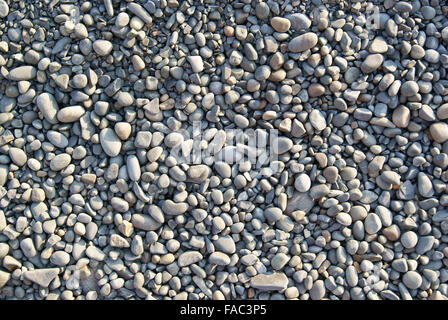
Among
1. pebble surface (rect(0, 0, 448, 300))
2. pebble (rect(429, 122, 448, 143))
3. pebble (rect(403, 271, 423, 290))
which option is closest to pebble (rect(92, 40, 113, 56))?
pebble surface (rect(0, 0, 448, 300))

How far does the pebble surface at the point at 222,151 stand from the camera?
1604mm

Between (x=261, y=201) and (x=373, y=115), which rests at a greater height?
(x=373, y=115)

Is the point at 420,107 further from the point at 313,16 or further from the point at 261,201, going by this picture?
the point at 261,201

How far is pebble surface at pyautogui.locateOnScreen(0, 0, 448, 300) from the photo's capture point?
5.26 feet

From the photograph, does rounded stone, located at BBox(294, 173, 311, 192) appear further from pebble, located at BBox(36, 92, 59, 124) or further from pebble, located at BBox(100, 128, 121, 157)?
pebble, located at BBox(36, 92, 59, 124)

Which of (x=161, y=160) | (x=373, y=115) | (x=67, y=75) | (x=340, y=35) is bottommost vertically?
(x=161, y=160)

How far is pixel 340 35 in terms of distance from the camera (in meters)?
1.67

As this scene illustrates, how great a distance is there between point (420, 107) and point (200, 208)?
91 cm

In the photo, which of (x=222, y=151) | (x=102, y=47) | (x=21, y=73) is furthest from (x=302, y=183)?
(x=21, y=73)

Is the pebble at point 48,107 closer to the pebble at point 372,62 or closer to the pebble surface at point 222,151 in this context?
the pebble surface at point 222,151

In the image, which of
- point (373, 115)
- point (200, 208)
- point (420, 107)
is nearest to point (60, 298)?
point (200, 208)

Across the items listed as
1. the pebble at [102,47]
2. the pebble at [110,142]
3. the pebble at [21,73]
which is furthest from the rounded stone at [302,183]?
the pebble at [21,73]

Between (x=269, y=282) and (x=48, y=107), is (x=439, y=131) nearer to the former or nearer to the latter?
(x=269, y=282)

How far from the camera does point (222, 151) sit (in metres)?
1.66
